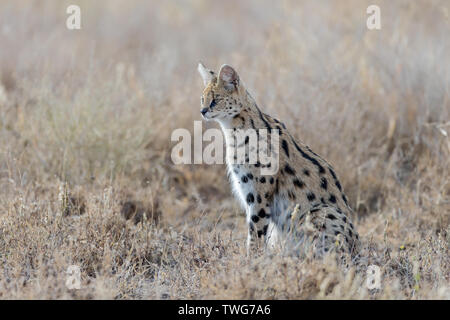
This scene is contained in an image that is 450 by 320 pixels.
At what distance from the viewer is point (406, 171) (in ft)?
22.6

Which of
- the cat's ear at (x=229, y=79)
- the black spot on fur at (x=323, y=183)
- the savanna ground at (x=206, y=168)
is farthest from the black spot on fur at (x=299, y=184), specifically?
the cat's ear at (x=229, y=79)

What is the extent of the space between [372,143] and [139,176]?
101 inches

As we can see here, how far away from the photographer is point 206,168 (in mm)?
6980

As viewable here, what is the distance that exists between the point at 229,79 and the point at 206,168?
6.92 ft

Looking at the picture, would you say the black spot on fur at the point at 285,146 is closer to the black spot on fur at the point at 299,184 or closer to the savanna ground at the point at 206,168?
the black spot on fur at the point at 299,184

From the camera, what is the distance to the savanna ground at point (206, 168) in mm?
4137

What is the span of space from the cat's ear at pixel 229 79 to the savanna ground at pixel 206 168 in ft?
3.09

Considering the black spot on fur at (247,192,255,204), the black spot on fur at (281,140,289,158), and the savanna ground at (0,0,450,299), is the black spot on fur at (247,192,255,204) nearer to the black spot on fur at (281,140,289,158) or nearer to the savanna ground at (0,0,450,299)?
the savanna ground at (0,0,450,299)

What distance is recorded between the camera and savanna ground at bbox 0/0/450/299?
13.6ft

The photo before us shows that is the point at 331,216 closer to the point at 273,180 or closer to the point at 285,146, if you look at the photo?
the point at 273,180

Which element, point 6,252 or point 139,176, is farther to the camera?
point 139,176
